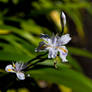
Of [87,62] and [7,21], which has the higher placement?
[7,21]

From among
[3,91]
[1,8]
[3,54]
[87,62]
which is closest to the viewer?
[3,91]

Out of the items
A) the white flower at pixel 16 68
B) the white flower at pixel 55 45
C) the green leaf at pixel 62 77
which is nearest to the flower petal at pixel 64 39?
the white flower at pixel 55 45

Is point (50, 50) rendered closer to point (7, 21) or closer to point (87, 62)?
point (7, 21)

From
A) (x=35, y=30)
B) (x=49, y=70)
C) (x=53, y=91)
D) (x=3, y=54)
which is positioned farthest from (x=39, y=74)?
(x=53, y=91)

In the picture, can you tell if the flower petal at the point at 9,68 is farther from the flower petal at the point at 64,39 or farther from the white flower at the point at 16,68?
the flower petal at the point at 64,39

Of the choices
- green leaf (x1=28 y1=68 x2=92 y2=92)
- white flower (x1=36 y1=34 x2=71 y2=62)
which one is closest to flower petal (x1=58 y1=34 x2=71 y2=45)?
white flower (x1=36 y1=34 x2=71 y2=62)

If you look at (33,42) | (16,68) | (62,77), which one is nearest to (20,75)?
(16,68)

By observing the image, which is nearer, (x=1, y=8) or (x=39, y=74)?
(x=39, y=74)
